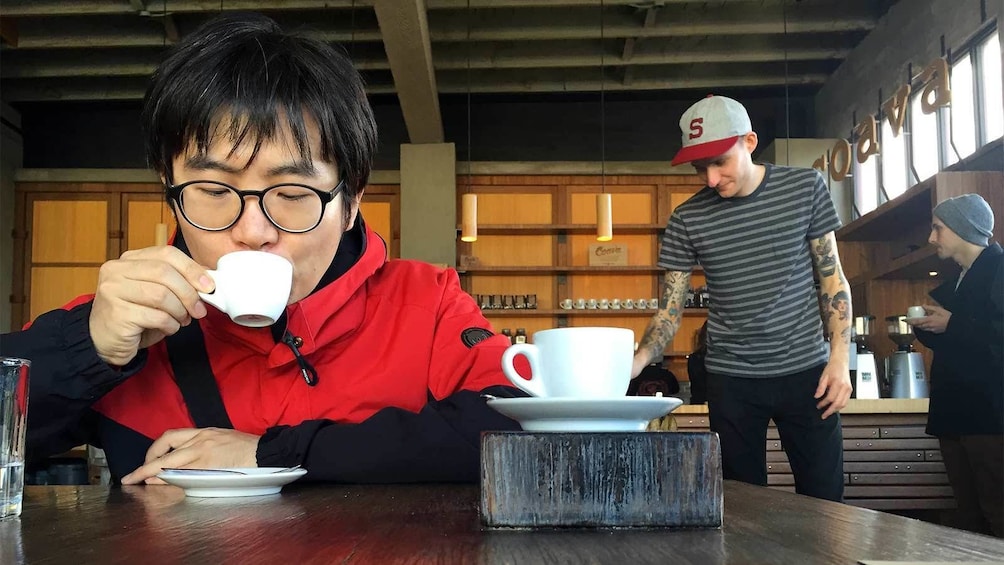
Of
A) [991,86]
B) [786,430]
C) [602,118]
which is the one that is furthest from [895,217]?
[786,430]

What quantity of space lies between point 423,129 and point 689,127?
4.88 metres

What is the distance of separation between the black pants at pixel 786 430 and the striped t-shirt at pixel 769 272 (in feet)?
0.15

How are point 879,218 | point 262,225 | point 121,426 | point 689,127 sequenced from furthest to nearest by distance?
point 879,218
point 689,127
point 121,426
point 262,225

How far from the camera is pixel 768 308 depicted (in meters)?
2.54

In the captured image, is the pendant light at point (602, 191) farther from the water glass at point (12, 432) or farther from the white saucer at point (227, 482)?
the water glass at point (12, 432)

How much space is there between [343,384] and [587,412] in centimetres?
60

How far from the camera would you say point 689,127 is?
273cm

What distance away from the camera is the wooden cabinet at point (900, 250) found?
443cm

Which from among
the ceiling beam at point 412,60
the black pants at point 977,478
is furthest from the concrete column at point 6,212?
the black pants at point 977,478

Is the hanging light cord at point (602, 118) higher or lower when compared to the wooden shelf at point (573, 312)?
higher

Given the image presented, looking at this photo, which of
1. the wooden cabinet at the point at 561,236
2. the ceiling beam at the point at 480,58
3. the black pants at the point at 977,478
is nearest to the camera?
the black pants at the point at 977,478

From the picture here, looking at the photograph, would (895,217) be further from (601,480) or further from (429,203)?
(601,480)

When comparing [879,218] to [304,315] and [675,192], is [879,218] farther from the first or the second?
[304,315]

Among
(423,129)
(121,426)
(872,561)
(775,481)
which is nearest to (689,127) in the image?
(775,481)
